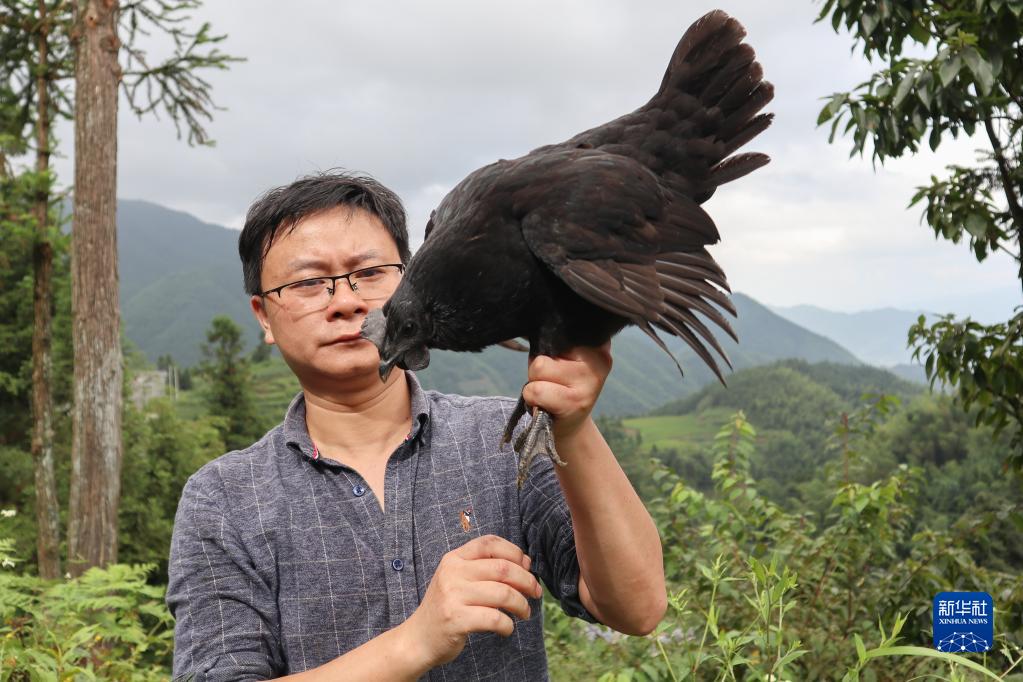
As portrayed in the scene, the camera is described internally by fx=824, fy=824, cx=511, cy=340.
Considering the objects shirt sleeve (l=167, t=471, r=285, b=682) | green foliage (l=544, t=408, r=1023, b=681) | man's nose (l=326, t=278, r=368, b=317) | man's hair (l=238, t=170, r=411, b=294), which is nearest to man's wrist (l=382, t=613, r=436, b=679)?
shirt sleeve (l=167, t=471, r=285, b=682)

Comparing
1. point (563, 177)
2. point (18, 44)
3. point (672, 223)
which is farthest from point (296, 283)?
point (18, 44)

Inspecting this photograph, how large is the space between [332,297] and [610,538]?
0.82m

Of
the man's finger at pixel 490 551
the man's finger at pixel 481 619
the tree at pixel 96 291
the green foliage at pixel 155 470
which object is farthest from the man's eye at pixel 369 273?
the green foliage at pixel 155 470

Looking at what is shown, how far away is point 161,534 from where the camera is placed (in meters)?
18.0

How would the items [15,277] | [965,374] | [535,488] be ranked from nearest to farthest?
[535,488]
[965,374]
[15,277]

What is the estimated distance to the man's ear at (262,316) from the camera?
2.03m

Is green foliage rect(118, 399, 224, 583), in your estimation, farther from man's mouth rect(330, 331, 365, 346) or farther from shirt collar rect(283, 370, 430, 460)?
man's mouth rect(330, 331, 365, 346)

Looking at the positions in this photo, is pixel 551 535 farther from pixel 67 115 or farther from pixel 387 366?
pixel 67 115

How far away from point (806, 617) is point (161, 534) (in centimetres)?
1701

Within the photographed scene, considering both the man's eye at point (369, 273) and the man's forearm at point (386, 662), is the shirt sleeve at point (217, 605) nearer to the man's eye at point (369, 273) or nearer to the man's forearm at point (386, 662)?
the man's forearm at point (386, 662)

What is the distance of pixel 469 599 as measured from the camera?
1451 millimetres

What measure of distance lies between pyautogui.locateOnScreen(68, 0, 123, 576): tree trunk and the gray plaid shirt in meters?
8.13

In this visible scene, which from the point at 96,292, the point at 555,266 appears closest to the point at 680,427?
the point at 96,292

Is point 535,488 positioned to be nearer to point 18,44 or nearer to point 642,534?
point 642,534
